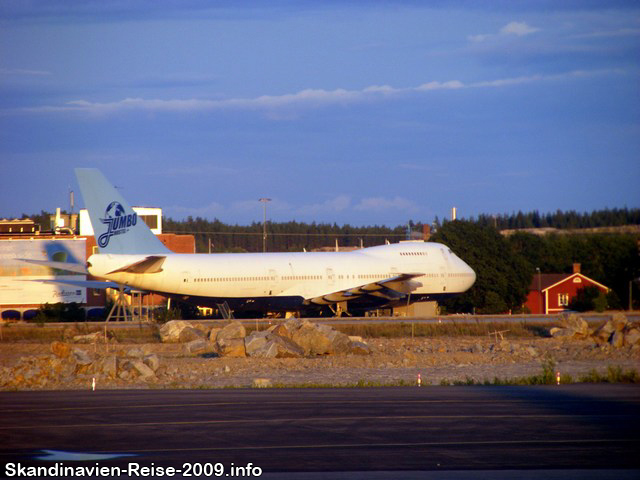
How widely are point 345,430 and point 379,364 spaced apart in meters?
13.3

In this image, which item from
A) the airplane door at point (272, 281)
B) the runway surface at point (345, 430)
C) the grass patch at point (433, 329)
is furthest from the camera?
the airplane door at point (272, 281)

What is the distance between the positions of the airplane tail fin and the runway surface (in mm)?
22763

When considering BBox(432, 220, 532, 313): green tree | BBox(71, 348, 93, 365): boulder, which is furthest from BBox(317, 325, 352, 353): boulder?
BBox(432, 220, 532, 313): green tree

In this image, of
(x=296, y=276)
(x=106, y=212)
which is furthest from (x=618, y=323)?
(x=106, y=212)

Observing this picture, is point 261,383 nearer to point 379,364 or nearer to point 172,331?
point 379,364

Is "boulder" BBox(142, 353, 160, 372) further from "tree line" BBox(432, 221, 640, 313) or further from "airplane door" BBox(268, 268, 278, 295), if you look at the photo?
"tree line" BBox(432, 221, 640, 313)

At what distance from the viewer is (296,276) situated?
154 feet

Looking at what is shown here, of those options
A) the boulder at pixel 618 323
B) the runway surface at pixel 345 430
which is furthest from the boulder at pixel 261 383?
the boulder at pixel 618 323

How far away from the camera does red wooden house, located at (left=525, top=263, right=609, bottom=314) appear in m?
60.7

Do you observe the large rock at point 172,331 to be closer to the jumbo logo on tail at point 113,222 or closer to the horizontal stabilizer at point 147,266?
the horizontal stabilizer at point 147,266

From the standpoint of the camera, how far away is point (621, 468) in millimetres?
11453

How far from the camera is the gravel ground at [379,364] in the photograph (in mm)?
23562

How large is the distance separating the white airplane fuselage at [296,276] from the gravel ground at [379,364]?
26.0ft

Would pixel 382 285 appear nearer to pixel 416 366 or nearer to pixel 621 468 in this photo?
pixel 416 366
